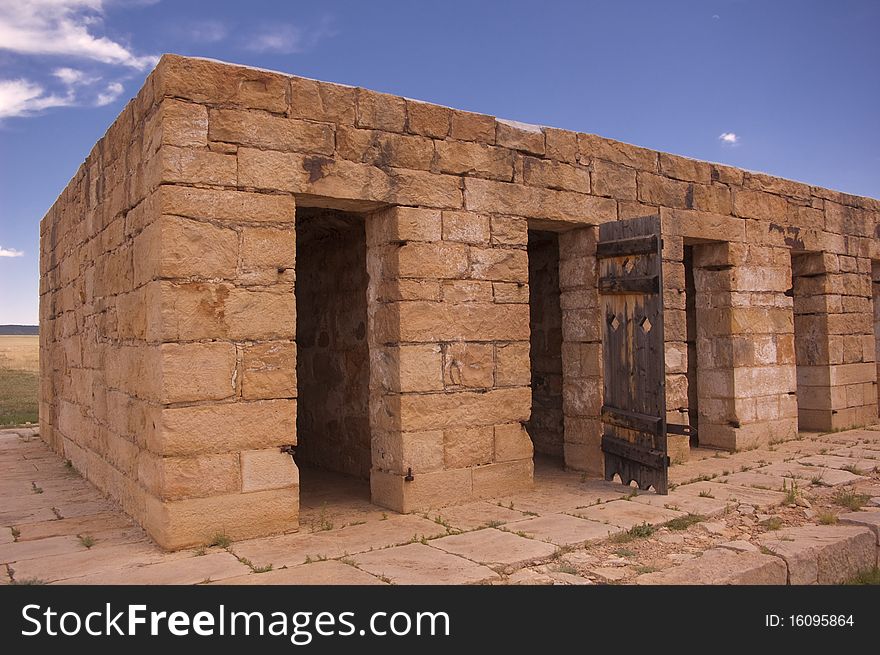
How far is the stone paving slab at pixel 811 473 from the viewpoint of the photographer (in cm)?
651

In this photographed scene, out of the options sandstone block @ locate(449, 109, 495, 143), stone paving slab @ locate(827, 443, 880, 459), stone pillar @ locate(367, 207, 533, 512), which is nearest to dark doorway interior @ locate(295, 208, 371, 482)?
stone pillar @ locate(367, 207, 533, 512)

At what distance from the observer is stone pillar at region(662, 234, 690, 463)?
24.4 ft

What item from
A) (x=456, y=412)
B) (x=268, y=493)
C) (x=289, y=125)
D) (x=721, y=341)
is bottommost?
(x=268, y=493)

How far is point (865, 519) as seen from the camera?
16.9 feet

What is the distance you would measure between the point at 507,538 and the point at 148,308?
2.90m

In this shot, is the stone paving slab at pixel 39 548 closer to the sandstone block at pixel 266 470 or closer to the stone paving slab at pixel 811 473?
the sandstone block at pixel 266 470

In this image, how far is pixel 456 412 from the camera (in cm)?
587

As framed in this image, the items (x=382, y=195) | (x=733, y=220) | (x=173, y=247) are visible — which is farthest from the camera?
(x=733, y=220)

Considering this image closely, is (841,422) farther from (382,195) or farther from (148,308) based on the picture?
(148,308)

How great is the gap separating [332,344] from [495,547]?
3.96 meters

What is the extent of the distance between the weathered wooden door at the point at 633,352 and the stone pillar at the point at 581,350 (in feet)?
0.42

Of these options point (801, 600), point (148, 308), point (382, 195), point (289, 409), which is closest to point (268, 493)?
point (289, 409)

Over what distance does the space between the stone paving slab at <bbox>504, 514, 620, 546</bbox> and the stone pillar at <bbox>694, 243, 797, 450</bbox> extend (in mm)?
3880

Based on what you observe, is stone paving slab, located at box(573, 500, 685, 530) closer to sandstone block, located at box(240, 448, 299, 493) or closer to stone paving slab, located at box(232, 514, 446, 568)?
stone paving slab, located at box(232, 514, 446, 568)
